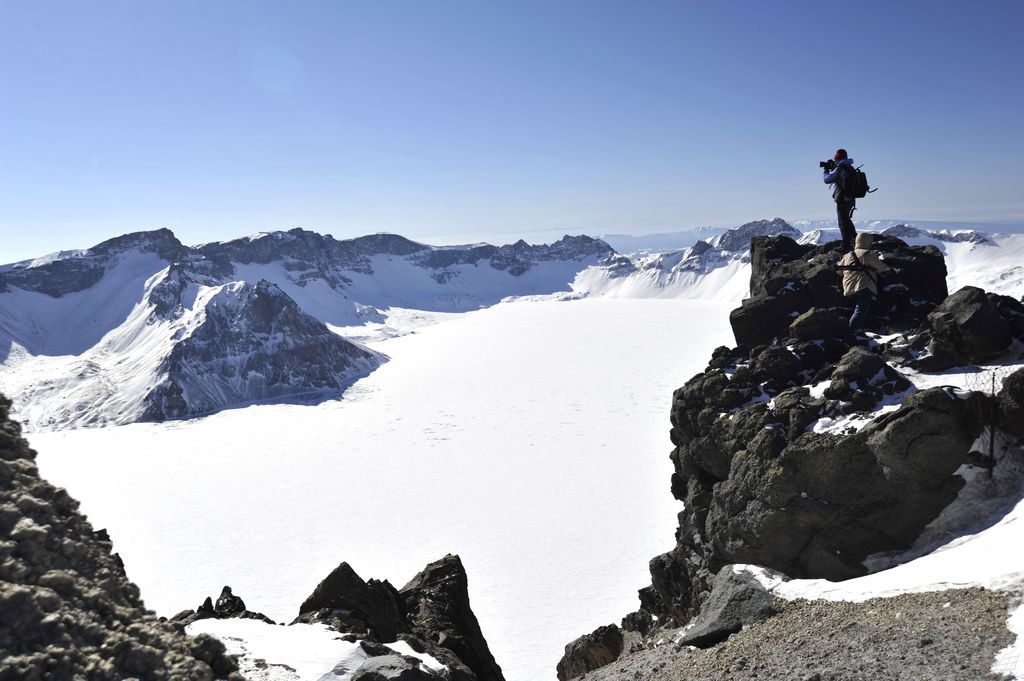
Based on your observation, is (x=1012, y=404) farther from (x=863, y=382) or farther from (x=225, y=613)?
(x=225, y=613)

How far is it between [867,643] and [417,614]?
15427 mm

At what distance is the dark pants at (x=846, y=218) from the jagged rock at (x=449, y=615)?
19.8m

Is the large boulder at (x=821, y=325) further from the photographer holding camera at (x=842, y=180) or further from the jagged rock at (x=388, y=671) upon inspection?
the jagged rock at (x=388, y=671)

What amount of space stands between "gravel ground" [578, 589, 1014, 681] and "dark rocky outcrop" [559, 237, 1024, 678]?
1135mm

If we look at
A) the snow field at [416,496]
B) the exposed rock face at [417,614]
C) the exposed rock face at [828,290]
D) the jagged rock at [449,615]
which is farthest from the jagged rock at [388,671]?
the snow field at [416,496]

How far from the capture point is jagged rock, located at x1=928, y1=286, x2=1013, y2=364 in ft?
62.7

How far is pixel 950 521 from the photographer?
53.3ft

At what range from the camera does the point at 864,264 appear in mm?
20844

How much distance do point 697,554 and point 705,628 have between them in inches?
414

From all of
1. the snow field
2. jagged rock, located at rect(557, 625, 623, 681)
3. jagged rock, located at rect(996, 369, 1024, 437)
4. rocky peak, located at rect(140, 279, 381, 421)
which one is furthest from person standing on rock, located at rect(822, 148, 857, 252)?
rocky peak, located at rect(140, 279, 381, 421)

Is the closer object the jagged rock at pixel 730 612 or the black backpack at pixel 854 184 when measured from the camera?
the jagged rock at pixel 730 612

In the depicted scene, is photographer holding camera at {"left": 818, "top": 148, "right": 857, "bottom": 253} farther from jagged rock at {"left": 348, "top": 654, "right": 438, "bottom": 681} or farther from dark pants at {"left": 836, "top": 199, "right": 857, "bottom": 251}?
jagged rock at {"left": 348, "top": 654, "right": 438, "bottom": 681}

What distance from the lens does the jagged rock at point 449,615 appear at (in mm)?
19953

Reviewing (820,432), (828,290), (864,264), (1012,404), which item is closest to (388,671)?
(820,432)
